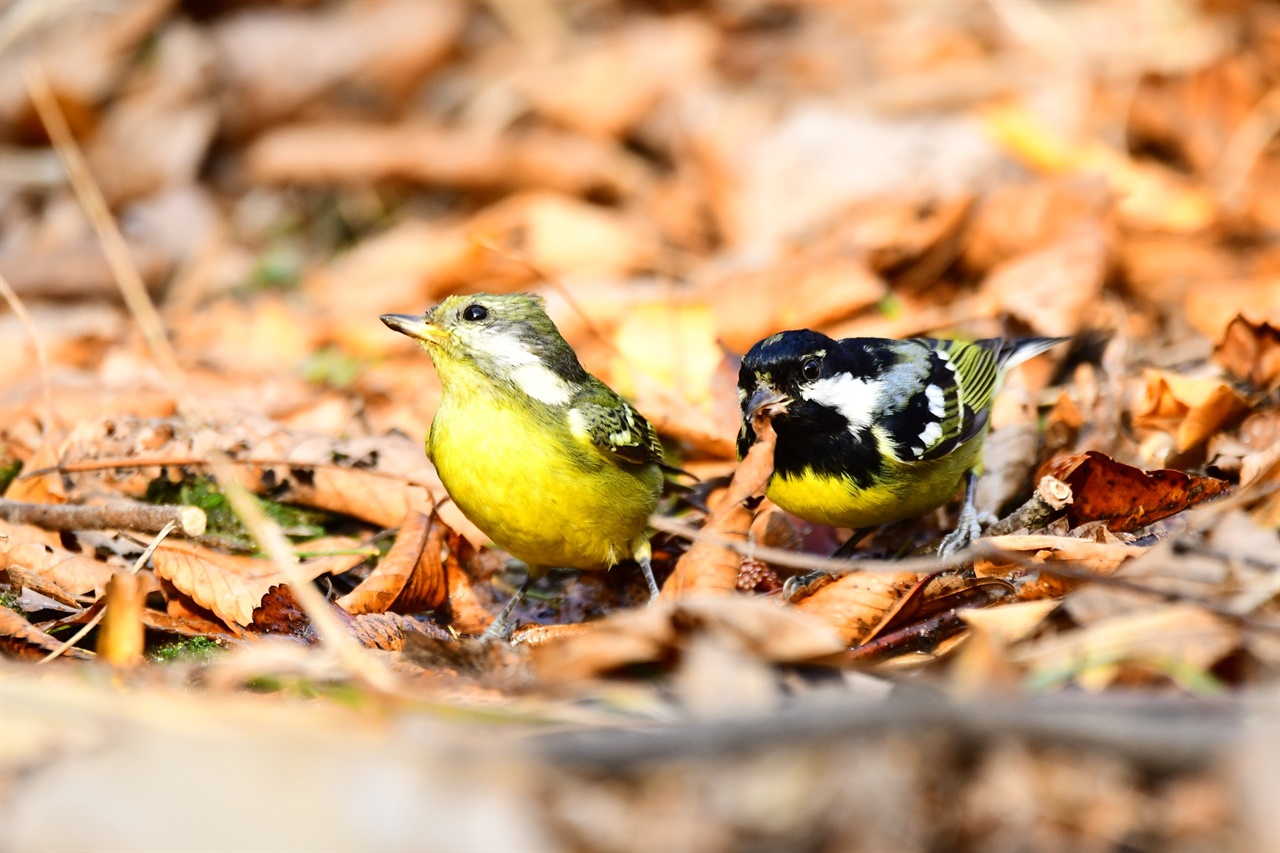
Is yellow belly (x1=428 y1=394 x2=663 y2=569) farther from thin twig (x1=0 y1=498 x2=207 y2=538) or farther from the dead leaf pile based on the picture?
thin twig (x1=0 y1=498 x2=207 y2=538)

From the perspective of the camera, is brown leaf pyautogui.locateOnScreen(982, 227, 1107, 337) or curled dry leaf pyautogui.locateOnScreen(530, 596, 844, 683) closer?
curled dry leaf pyautogui.locateOnScreen(530, 596, 844, 683)

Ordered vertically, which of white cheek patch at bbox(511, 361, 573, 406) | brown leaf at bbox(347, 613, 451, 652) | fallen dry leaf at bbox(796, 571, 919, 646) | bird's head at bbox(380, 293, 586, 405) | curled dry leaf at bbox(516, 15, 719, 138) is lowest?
brown leaf at bbox(347, 613, 451, 652)

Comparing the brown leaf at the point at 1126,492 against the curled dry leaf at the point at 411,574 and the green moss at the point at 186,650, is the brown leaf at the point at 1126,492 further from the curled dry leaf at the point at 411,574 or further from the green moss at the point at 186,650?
the green moss at the point at 186,650

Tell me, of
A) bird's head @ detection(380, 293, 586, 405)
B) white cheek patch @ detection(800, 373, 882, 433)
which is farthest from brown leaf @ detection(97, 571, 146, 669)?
white cheek patch @ detection(800, 373, 882, 433)

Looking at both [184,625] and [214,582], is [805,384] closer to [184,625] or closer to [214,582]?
[214,582]

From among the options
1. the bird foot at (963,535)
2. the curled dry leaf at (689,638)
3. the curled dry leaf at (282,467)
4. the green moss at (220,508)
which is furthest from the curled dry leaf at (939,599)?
the green moss at (220,508)

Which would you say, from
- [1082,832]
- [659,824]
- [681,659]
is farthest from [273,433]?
[1082,832]
